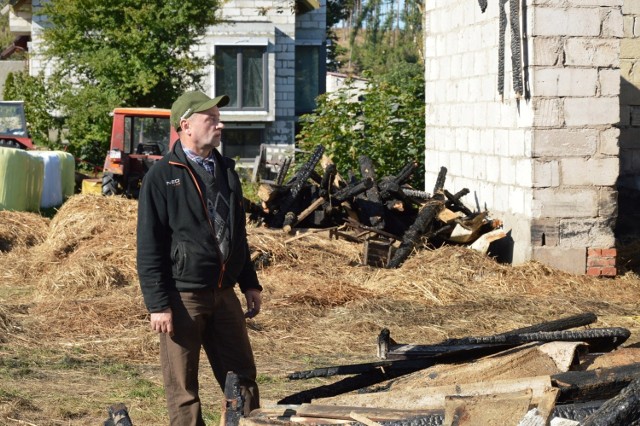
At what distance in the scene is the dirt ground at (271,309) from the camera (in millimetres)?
7414

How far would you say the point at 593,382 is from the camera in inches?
186

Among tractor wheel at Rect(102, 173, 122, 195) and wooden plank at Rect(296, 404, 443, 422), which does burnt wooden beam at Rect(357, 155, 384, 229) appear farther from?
wooden plank at Rect(296, 404, 443, 422)

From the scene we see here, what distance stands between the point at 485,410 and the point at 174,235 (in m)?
1.91

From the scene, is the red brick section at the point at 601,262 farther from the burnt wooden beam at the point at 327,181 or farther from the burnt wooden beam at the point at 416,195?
the burnt wooden beam at the point at 327,181

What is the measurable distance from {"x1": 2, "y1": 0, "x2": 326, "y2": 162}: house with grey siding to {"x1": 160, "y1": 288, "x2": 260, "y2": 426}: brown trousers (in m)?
26.0

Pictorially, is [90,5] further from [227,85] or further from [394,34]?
[394,34]

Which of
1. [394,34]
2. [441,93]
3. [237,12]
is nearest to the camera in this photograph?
[441,93]

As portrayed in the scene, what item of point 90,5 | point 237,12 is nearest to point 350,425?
point 90,5

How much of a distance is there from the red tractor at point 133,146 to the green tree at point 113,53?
13.9 feet

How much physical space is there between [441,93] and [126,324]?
6.72 meters

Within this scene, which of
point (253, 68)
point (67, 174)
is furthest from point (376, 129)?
point (253, 68)

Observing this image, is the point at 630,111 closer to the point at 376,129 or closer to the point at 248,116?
the point at 376,129

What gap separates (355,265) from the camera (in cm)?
1165

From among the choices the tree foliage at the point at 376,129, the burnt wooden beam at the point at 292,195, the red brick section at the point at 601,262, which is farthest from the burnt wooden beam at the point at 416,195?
the tree foliage at the point at 376,129
